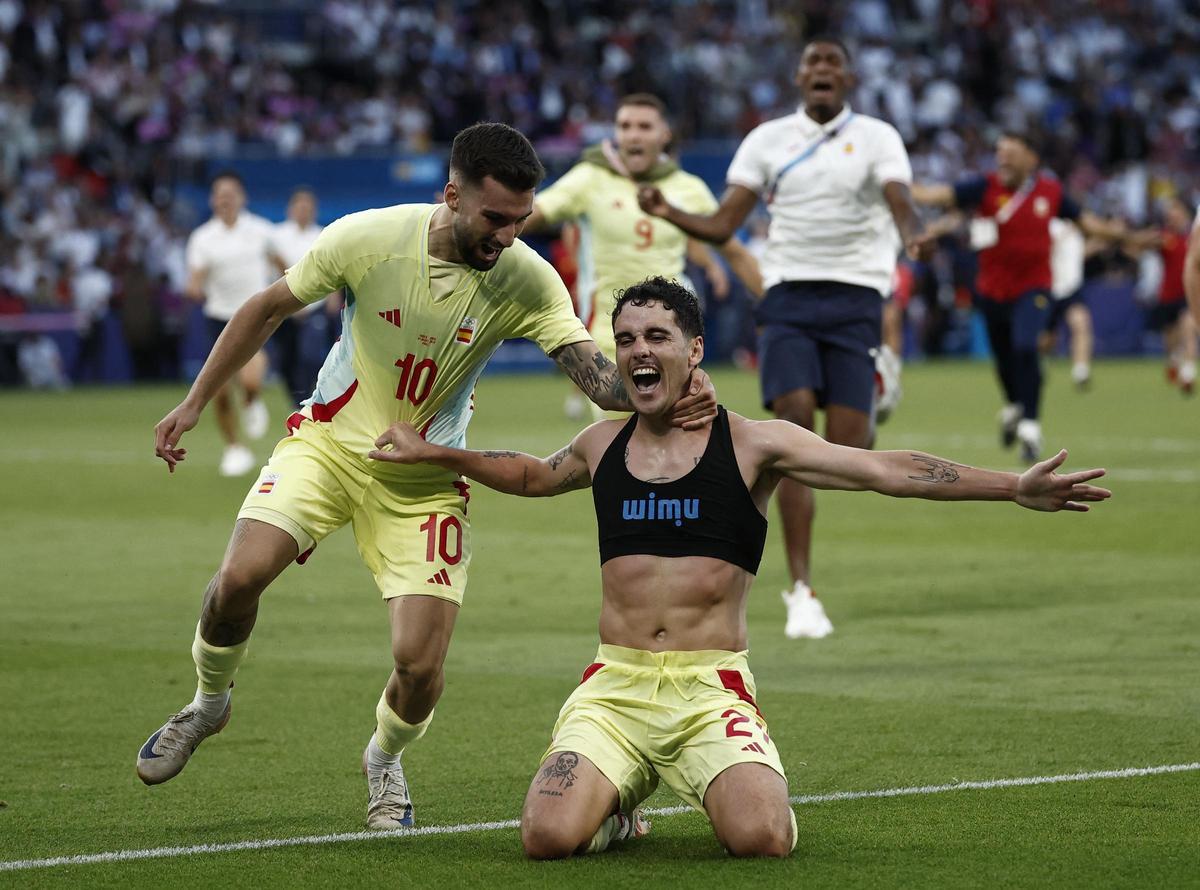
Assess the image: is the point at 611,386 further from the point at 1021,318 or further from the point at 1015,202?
the point at 1015,202

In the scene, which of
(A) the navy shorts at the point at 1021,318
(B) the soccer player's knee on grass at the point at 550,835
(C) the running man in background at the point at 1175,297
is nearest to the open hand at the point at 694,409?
(B) the soccer player's knee on grass at the point at 550,835

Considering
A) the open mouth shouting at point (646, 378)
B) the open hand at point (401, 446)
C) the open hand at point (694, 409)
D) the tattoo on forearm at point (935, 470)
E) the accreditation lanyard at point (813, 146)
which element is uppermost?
the accreditation lanyard at point (813, 146)

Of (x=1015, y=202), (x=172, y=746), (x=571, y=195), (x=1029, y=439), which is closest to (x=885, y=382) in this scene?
(x=571, y=195)

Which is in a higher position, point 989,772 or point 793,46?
point 793,46

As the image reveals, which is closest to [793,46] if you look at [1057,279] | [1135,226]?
[1135,226]

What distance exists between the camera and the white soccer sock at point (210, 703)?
22.4ft

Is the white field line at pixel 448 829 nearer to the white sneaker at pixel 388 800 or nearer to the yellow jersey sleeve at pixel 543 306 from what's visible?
the white sneaker at pixel 388 800

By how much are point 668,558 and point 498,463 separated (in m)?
0.63

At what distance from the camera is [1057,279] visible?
2694 cm

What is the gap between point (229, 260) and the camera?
20453 millimetres

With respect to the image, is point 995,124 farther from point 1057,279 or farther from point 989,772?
point 989,772

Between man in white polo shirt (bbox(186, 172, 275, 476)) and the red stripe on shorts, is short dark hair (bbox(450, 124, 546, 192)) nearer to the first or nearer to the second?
the red stripe on shorts

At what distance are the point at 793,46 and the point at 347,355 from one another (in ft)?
119

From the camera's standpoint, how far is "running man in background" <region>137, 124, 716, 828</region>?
6.62 metres
